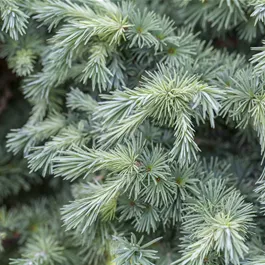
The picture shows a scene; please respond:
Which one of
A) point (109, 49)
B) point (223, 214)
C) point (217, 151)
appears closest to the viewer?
point (223, 214)

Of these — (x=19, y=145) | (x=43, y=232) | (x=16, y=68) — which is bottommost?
(x=43, y=232)

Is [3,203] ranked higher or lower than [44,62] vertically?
lower

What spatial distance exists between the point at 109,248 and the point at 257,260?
0.70ft

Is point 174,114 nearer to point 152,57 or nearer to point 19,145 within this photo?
point 152,57

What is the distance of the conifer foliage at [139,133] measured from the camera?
516 mm

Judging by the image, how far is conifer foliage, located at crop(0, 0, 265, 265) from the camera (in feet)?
1.69

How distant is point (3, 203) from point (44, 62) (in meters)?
0.31

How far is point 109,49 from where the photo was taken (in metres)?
0.59

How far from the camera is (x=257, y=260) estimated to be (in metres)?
0.50

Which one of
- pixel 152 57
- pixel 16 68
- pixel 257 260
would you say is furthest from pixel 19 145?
pixel 257 260

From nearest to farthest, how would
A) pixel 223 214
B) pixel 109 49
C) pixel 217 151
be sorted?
1. pixel 223 214
2. pixel 109 49
3. pixel 217 151

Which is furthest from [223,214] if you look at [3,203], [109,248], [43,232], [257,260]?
[3,203]

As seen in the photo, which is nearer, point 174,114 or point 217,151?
point 174,114

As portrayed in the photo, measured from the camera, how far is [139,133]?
1.84ft
